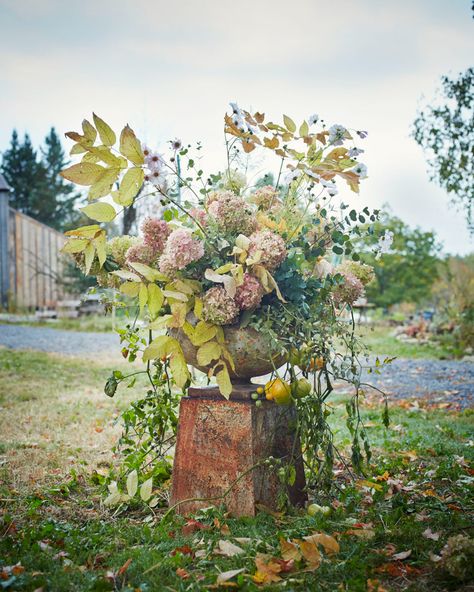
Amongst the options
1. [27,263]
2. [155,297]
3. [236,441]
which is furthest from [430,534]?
[27,263]

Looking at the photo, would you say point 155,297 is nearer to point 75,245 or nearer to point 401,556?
point 75,245

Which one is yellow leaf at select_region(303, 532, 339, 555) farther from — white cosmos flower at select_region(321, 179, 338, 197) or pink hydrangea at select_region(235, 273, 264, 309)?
white cosmos flower at select_region(321, 179, 338, 197)

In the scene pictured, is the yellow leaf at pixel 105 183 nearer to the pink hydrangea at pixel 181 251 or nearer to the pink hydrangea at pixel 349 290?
the pink hydrangea at pixel 181 251

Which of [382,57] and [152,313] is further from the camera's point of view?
[382,57]

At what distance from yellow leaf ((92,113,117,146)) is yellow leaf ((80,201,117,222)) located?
0.24m

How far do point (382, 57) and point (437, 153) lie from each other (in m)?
3.84

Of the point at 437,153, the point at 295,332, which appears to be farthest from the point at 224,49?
the point at 437,153

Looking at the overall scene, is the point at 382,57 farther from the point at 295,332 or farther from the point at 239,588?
the point at 239,588

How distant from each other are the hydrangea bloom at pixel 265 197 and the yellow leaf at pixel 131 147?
70cm

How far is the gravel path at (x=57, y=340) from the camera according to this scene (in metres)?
9.30

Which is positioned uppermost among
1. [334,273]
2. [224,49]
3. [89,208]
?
[224,49]

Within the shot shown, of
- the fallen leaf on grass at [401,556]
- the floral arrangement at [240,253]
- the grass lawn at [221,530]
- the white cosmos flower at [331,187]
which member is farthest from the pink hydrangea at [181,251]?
the fallen leaf on grass at [401,556]

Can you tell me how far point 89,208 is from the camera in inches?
88.9

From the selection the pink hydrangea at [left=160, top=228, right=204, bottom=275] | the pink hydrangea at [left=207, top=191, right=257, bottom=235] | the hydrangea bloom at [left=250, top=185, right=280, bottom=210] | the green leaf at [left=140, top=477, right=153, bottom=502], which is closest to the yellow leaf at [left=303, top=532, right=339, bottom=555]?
the green leaf at [left=140, top=477, right=153, bottom=502]
